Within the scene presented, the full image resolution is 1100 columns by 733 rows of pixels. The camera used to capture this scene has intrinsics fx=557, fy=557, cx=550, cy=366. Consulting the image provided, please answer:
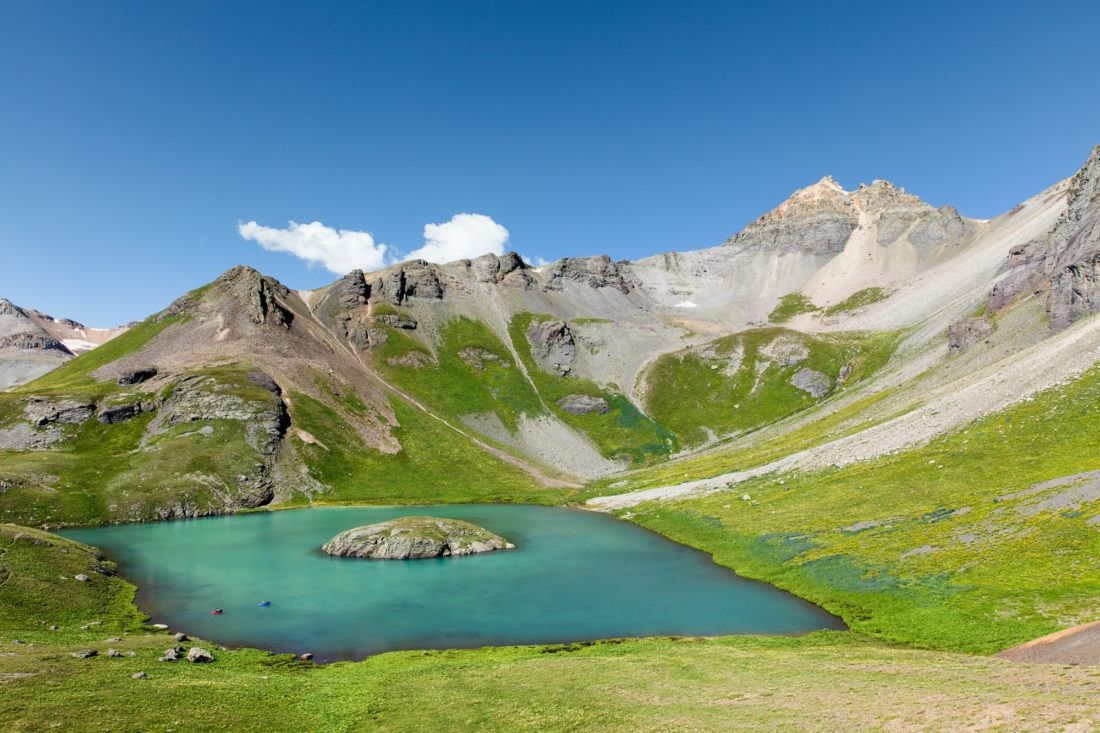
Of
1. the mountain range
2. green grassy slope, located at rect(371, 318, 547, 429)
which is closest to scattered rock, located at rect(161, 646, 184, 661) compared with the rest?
the mountain range

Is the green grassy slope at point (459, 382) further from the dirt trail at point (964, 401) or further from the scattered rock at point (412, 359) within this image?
the dirt trail at point (964, 401)

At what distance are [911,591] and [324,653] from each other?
159ft

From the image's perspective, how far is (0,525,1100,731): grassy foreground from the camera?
74.0ft

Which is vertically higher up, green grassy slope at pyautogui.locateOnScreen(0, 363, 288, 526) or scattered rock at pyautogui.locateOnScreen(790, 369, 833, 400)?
scattered rock at pyautogui.locateOnScreen(790, 369, 833, 400)

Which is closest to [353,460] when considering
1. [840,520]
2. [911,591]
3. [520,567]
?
[520,567]

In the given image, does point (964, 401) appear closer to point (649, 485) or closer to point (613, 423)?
point (649, 485)

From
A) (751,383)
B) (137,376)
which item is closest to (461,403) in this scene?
(137,376)

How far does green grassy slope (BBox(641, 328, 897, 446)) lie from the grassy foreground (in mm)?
135924

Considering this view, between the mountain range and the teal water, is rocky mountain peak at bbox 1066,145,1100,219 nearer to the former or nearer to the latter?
the mountain range

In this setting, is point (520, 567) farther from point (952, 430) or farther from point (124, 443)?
point (124, 443)

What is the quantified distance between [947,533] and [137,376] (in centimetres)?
16715

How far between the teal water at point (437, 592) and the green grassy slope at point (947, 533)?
5183 millimetres

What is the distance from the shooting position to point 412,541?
75188 mm

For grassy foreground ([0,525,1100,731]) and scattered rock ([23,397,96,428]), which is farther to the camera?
scattered rock ([23,397,96,428])
